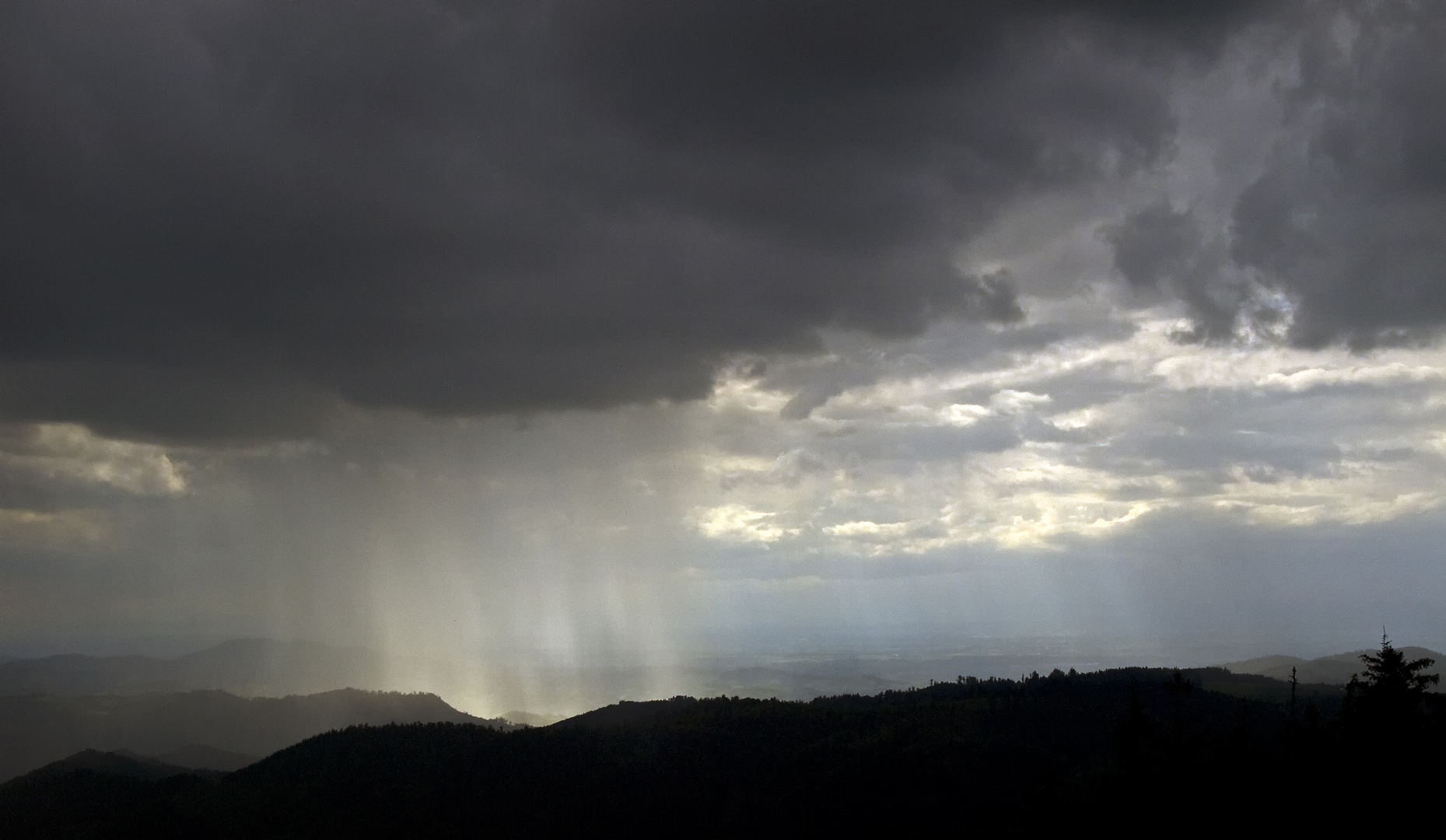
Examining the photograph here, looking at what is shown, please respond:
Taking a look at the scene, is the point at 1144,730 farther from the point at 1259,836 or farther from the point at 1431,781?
the point at 1431,781

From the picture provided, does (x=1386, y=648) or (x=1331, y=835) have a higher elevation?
(x=1386, y=648)

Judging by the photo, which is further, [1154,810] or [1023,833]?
[1023,833]

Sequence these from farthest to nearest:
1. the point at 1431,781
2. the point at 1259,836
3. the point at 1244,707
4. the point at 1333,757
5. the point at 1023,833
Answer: the point at 1023,833
the point at 1244,707
the point at 1333,757
the point at 1259,836
the point at 1431,781

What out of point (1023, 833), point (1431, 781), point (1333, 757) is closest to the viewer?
point (1431, 781)

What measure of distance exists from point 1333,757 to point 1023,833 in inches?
1513

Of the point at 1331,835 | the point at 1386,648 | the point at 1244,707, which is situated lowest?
the point at 1331,835

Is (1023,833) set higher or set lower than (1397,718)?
lower

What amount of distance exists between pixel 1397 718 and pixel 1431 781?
5262 mm

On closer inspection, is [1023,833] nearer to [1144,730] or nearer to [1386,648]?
[1144,730]

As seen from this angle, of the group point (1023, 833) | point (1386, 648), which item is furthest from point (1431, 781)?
point (1023, 833)

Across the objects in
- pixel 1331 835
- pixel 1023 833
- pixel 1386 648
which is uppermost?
pixel 1386 648

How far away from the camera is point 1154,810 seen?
86.5 m

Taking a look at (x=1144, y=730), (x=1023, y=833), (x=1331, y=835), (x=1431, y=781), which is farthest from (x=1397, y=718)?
(x=1023, y=833)

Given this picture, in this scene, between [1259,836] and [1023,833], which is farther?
[1023,833]
